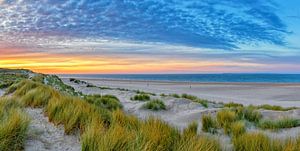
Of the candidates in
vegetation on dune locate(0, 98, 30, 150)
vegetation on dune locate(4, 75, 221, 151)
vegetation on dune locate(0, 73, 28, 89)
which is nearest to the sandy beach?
vegetation on dune locate(0, 73, 28, 89)

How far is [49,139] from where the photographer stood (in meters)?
5.17

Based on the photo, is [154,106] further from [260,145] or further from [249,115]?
[260,145]

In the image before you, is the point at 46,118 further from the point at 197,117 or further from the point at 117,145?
the point at 197,117

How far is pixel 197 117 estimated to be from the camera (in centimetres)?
1087

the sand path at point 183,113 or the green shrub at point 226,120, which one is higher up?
the green shrub at point 226,120

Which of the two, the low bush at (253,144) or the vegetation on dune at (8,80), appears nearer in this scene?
the low bush at (253,144)

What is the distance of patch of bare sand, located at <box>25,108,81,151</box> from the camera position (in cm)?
472

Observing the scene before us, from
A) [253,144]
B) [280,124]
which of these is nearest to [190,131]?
[253,144]

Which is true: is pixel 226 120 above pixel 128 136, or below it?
below

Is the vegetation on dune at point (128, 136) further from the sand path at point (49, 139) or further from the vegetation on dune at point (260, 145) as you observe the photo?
the vegetation on dune at point (260, 145)

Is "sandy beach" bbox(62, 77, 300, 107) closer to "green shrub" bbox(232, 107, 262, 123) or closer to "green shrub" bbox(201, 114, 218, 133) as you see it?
"green shrub" bbox(232, 107, 262, 123)

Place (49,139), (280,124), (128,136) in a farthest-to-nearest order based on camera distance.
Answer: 1. (280,124)
2. (49,139)
3. (128,136)

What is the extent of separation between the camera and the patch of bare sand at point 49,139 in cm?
472

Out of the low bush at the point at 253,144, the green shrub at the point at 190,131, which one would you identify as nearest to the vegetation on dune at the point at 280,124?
the green shrub at the point at 190,131
